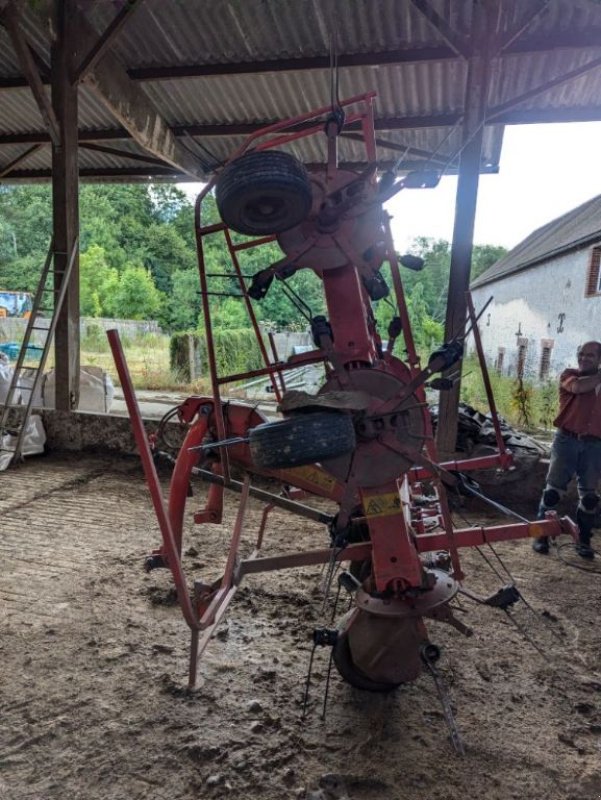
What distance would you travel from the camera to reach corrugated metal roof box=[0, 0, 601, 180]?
15.6ft

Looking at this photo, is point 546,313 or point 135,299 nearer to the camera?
point 546,313

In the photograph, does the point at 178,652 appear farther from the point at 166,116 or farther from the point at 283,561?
the point at 166,116

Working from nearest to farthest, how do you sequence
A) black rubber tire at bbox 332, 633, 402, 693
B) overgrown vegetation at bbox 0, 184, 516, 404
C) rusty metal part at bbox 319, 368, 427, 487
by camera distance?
rusty metal part at bbox 319, 368, 427, 487
black rubber tire at bbox 332, 633, 402, 693
overgrown vegetation at bbox 0, 184, 516, 404

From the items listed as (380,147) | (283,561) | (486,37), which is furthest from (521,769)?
(380,147)

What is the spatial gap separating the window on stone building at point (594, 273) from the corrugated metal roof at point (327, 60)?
6751 millimetres

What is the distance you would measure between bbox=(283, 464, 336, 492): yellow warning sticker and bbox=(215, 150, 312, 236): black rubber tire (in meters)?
1.18

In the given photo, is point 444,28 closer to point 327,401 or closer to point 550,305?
point 327,401

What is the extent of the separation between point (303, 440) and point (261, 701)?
136 cm

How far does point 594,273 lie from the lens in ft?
39.6

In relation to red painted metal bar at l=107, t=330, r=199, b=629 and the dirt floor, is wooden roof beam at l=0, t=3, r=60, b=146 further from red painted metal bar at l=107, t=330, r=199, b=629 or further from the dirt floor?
red painted metal bar at l=107, t=330, r=199, b=629

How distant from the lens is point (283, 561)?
7.97 feet

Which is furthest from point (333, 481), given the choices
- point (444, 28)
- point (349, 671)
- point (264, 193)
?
point (444, 28)

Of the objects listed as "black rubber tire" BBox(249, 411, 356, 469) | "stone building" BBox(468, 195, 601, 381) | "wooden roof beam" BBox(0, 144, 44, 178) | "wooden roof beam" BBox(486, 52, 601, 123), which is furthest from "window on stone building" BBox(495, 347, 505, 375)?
"black rubber tire" BBox(249, 411, 356, 469)

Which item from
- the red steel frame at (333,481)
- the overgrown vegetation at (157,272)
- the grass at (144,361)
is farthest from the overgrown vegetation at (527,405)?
the grass at (144,361)
